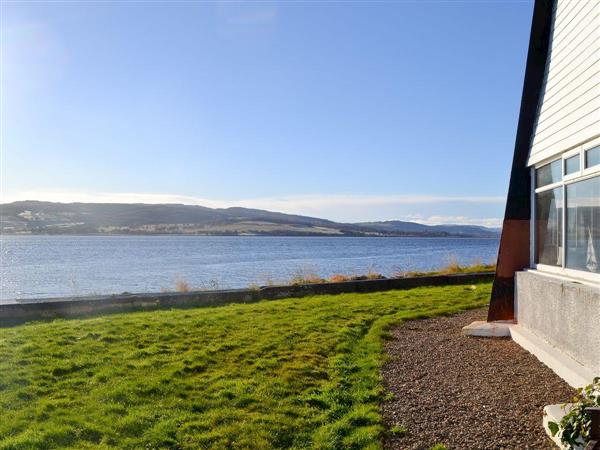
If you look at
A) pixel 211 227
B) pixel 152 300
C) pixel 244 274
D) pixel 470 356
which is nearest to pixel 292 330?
pixel 470 356

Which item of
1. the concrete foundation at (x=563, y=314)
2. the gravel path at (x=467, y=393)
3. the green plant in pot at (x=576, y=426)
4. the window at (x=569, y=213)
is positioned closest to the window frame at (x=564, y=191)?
the window at (x=569, y=213)

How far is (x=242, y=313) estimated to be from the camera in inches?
497

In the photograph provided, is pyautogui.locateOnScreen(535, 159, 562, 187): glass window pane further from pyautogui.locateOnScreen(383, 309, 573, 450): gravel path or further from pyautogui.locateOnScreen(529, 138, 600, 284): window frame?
pyautogui.locateOnScreen(383, 309, 573, 450): gravel path

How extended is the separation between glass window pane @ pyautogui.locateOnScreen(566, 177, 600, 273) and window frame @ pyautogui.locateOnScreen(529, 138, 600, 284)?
7 cm

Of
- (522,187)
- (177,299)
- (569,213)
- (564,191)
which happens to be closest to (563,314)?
(569,213)

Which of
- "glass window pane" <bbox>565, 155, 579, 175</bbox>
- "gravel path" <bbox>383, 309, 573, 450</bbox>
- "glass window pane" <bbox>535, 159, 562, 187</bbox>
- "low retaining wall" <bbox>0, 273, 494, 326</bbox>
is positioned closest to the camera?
"gravel path" <bbox>383, 309, 573, 450</bbox>

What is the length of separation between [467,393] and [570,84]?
4.37m

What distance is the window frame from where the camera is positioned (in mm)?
6977

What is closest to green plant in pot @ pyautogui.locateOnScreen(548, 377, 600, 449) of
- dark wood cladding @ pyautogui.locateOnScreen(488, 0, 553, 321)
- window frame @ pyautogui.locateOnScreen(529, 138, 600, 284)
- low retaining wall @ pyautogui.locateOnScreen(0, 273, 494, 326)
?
window frame @ pyautogui.locateOnScreen(529, 138, 600, 284)

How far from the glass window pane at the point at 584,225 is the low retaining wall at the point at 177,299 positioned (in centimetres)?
931

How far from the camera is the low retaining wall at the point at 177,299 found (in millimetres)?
12648

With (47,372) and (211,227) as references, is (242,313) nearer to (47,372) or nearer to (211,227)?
(47,372)

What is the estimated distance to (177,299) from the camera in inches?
572

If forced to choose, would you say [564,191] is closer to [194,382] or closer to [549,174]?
[549,174]
